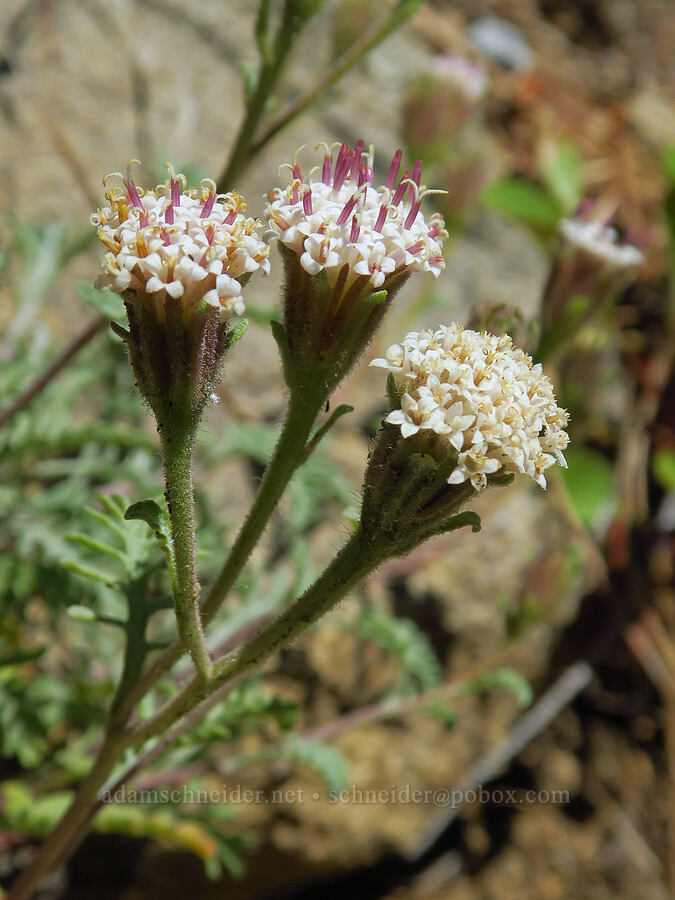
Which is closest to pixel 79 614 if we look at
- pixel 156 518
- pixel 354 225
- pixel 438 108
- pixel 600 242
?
pixel 156 518

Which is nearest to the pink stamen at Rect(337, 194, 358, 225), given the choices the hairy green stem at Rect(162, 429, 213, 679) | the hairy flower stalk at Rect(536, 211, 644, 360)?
the hairy green stem at Rect(162, 429, 213, 679)

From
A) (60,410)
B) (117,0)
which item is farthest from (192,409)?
(117,0)

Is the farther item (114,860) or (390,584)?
(390,584)

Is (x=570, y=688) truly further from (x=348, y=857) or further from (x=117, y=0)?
(x=117, y=0)

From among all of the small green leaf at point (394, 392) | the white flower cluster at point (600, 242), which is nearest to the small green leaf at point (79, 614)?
the small green leaf at point (394, 392)

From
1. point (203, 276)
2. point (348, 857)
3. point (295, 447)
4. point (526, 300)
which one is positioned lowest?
point (348, 857)

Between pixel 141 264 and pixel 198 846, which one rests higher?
pixel 141 264

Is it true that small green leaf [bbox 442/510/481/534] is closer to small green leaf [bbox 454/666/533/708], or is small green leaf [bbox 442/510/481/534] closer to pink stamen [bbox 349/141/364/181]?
pink stamen [bbox 349/141/364/181]

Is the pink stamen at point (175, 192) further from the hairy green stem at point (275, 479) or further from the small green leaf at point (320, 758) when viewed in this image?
the small green leaf at point (320, 758)
